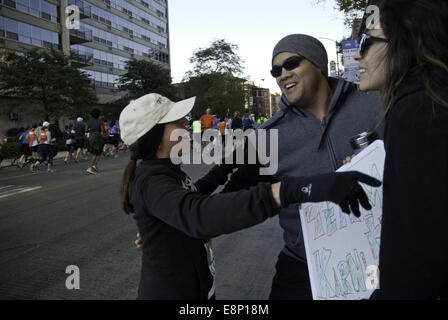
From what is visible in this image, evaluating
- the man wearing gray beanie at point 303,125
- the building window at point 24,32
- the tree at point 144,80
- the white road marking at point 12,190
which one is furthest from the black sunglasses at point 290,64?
the tree at point 144,80

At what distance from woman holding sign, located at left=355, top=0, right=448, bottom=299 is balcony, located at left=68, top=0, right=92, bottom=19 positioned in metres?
47.7

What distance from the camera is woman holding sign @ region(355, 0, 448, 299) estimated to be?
0.87m

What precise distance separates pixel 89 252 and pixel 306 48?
3823mm

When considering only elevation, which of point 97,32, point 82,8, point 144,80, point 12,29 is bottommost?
point 144,80

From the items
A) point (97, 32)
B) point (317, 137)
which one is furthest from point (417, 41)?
point (97, 32)

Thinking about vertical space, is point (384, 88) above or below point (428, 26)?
below

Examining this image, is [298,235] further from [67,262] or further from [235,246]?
[67,262]

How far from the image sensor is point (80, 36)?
42.9 meters

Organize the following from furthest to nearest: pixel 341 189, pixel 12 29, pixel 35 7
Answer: pixel 35 7, pixel 12 29, pixel 341 189

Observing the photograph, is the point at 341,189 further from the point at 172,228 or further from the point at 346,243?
the point at 172,228

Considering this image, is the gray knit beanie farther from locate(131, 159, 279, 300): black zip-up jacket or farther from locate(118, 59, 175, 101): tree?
locate(118, 59, 175, 101): tree

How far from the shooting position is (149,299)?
173 cm
